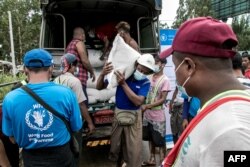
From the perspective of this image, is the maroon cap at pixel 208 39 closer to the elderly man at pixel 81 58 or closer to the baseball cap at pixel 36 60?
the baseball cap at pixel 36 60

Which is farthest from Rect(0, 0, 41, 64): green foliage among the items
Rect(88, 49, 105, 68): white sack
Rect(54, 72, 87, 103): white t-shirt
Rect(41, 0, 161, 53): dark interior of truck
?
Rect(54, 72, 87, 103): white t-shirt

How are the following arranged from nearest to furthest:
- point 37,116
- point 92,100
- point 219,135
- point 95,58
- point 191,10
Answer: point 219,135 → point 37,116 → point 92,100 → point 95,58 → point 191,10

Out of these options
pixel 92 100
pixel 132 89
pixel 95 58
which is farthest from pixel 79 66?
pixel 132 89

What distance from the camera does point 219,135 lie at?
97 cm

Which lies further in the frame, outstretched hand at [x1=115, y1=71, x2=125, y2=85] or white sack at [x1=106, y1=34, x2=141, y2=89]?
white sack at [x1=106, y1=34, x2=141, y2=89]

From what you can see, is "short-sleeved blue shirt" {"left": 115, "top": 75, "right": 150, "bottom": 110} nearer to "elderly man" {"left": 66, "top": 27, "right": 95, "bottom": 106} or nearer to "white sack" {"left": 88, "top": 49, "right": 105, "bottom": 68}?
"elderly man" {"left": 66, "top": 27, "right": 95, "bottom": 106}

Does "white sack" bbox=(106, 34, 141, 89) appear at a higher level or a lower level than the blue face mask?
higher

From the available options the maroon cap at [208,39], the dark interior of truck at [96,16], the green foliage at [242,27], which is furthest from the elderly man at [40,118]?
the green foliage at [242,27]

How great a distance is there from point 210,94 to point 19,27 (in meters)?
23.4

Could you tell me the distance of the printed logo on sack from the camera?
99.0 inches

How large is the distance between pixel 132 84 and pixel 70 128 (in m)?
1.40

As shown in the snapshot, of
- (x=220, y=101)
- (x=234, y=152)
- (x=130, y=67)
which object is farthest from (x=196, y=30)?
(x=130, y=67)

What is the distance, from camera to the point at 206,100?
1231mm

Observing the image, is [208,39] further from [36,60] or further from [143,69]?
[143,69]
